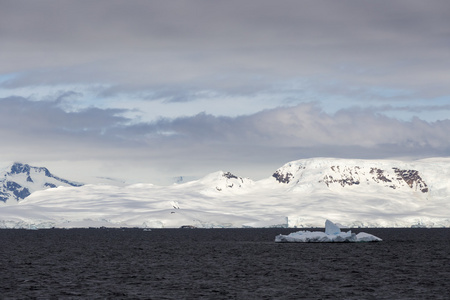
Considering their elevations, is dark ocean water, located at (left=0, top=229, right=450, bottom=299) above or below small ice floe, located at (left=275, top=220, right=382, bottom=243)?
below

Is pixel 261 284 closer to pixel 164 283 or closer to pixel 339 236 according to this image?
pixel 164 283

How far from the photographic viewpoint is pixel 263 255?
5438 inches

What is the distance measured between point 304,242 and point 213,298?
420 feet

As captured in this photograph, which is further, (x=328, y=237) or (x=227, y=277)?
(x=328, y=237)

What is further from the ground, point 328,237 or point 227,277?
point 328,237

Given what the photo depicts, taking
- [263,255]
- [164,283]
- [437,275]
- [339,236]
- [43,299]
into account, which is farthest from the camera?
[339,236]

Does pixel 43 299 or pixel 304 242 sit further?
pixel 304 242

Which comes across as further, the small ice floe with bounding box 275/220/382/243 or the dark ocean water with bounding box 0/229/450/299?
the small ice floe with bounding box 275/220/382/243

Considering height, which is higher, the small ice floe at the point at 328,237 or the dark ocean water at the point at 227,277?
the small ice floe at the point at 328,237

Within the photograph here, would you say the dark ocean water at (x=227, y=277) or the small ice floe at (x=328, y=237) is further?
the small ice floe at (x=328, y=237)

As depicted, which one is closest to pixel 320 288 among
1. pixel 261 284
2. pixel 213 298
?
pixel 261 284

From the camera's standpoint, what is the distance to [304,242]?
642 ft

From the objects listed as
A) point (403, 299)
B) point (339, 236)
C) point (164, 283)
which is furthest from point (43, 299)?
point (339, 236)

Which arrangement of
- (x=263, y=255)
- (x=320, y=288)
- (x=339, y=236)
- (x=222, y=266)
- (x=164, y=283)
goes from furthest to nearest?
(x=339, y=236)
(x=263, y=255)
(x=222, y=266)
(x=164, y=283)
(x=320, y=288)
